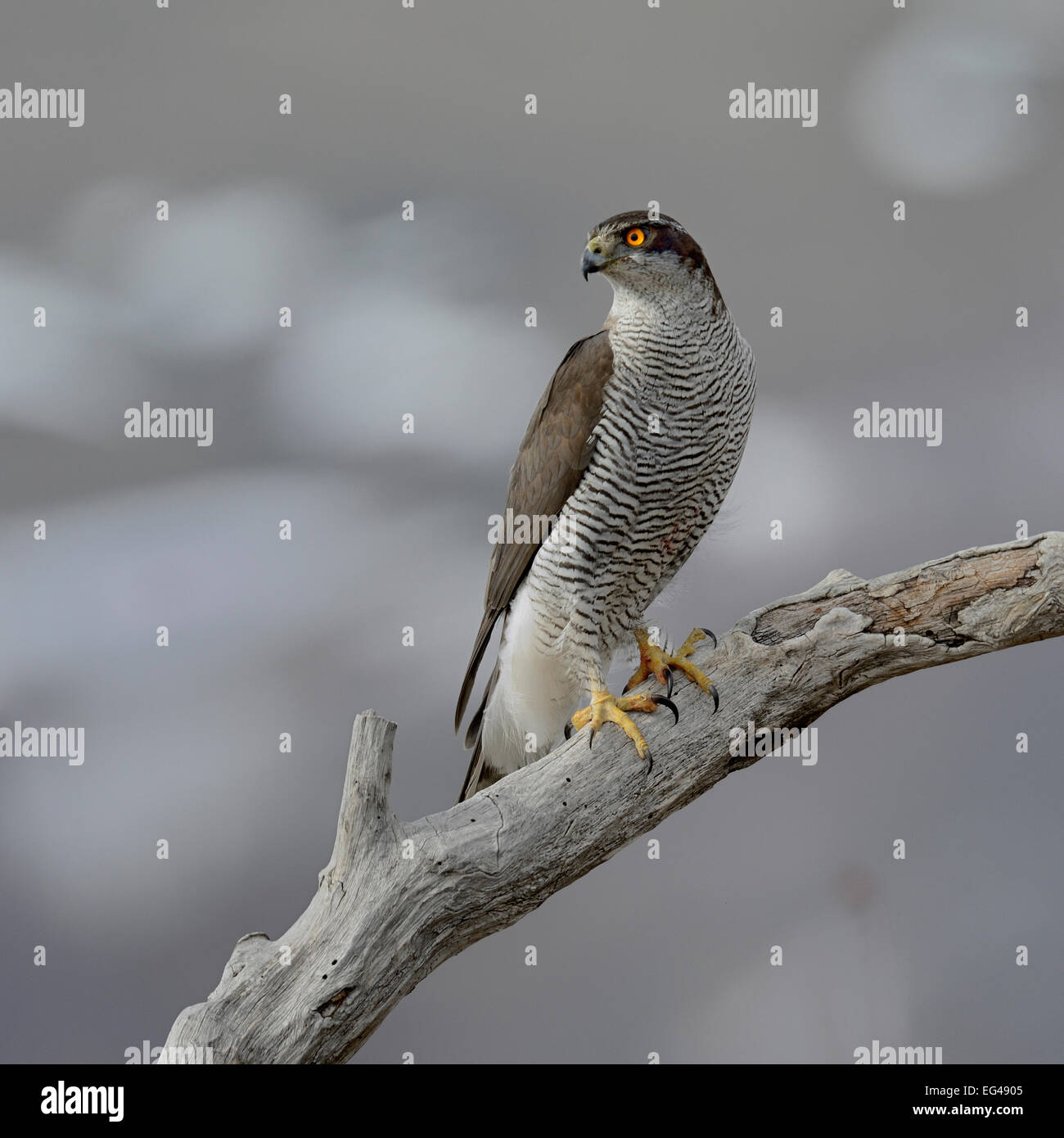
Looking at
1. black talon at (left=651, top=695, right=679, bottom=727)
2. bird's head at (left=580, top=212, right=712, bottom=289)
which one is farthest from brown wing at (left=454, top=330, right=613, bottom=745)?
black talon at (left=651, top=695, right=679, bottom=727)

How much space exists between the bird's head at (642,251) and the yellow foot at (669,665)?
3.33 feet

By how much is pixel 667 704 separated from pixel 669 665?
14 centimetres

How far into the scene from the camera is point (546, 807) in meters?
2.90

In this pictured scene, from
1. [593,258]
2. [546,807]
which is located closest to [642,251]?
[593,258]

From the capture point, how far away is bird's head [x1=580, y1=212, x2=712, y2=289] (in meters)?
2.83

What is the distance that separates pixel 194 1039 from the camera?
8.25 ft

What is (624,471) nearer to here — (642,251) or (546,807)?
(642,251)

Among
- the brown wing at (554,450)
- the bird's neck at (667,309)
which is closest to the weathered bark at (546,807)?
A: the brown wing at (554,450)

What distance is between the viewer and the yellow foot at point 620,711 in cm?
302

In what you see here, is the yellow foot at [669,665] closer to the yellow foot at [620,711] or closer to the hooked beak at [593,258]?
the yellow foot at [620,711]

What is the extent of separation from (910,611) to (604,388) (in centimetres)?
104

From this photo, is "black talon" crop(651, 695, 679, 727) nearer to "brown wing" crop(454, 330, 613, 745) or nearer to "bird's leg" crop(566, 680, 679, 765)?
"bird's leg" crop(566, 680, 679, 765)

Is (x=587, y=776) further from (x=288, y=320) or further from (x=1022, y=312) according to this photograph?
(x=1022, y=312)

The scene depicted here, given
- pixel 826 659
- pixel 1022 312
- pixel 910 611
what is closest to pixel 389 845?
pixel 826 659
